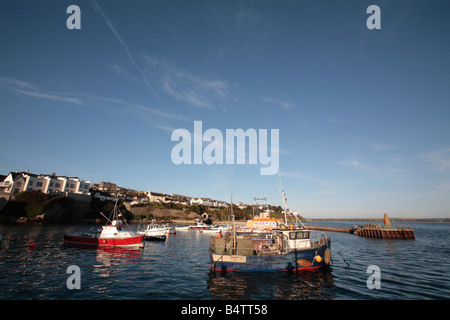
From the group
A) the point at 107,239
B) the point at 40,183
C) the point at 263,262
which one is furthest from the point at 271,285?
the point at 40,183

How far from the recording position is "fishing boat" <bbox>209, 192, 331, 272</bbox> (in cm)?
2136

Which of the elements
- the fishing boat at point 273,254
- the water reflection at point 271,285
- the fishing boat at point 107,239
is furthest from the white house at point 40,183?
the water reflection at point 271,285

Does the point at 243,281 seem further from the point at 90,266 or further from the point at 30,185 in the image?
the point at 30,185

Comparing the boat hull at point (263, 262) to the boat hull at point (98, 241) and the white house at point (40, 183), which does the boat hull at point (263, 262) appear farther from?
the white house at point (40, 183)

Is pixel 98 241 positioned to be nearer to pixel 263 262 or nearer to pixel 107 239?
pixel 107 239

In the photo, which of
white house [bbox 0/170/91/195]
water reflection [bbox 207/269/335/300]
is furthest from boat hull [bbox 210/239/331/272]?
white house [bbox 0/170/91/195]

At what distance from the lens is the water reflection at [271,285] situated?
16.0 meters

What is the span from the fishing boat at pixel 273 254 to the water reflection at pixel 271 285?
71 centimetres

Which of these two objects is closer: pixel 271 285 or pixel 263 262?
pixel 271 285

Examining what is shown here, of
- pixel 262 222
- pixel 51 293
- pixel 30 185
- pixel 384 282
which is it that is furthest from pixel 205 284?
pixel 30 185

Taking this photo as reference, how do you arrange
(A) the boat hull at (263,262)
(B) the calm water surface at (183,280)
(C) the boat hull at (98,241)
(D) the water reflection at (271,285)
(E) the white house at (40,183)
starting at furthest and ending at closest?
(E) the white house at (40,183)
(C) the boat hull at (98,241)
(A) the boat hull at (263,262)
(D) the water reflection at (271,285)
(B) the calm water surface at (183,280)

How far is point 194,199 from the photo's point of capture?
191125mm

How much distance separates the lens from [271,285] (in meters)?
18.2

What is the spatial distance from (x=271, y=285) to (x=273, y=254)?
4.09 m
